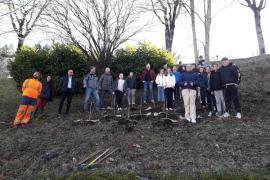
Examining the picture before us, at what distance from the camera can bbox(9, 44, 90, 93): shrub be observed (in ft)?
57.8

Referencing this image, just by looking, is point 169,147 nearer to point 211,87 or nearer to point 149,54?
point 211,87

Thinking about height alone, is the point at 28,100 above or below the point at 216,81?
below

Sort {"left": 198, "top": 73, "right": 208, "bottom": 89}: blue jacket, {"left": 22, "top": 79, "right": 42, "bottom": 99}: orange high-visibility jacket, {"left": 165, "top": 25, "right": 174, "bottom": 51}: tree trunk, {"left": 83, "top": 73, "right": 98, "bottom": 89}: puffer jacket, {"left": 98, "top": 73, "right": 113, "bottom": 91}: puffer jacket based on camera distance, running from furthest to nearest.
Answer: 1. {"left": 165, "top": 25, "right": 174, "bottom": 51}: tree trunk
2. {"left": 98, "top": 73, "right": 113, "bottom": 91}: puffer jacket
3. {"left": 83, "top": 73, "right": 98, "bottom": 89}: puffer jacket
4. {"left": 22, "top": 79, "right": 42, "bottom": 99}: orange high-visibility jacket
5. {"left": 198, "top": 73, "right": 208, "bottom": 89}: blue jacket

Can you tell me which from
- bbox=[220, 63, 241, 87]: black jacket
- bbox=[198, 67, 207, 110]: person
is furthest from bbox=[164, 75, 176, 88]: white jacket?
bbox=[220, 63, 241, 87]: black jacket

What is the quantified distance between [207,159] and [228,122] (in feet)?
10.8

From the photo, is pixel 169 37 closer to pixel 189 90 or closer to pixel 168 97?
pixel 168 97

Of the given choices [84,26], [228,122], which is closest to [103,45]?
[84,26]

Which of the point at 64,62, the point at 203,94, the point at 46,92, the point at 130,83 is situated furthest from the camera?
the point at 64,62

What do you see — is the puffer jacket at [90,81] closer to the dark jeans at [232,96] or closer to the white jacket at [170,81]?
the white jacket at [170,81]

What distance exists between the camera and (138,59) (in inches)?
727

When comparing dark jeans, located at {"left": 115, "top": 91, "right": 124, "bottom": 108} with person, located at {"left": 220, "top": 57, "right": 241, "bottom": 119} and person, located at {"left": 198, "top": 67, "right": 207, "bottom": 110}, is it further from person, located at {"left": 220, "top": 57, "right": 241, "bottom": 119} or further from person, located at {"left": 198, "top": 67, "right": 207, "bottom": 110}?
person, located at {"left": 220, "top": 57, "right": 241, "bottom": 119}

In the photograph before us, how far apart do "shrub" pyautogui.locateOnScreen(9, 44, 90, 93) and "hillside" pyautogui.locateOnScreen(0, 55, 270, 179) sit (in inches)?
172

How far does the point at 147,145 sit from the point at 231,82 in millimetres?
4223

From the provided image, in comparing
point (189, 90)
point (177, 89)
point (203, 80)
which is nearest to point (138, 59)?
point (177, 89)
